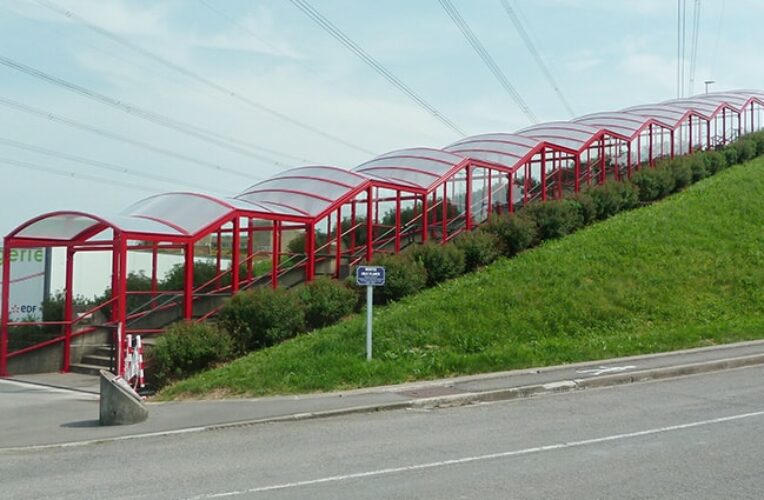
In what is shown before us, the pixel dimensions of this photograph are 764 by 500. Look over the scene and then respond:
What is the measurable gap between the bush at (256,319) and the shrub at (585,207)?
38.4 ft

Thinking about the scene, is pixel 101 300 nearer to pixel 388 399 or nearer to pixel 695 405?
pixel 388 399

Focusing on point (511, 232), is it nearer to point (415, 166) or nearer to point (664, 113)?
point (415, 166)

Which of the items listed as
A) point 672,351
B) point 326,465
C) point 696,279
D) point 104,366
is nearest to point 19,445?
point 326,465

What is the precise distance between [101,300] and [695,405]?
46.6 ft

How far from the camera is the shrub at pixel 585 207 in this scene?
2550cm

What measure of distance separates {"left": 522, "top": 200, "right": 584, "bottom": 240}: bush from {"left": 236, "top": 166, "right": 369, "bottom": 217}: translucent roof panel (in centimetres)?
521

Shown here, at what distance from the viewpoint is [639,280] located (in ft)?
65.4

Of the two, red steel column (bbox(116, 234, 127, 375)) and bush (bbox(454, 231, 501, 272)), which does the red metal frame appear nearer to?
red steel column (bbox(116, 234, 127, 375))

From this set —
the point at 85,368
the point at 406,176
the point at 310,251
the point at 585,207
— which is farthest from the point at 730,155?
the point at 85,368

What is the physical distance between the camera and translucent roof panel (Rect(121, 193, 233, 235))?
18109 mm

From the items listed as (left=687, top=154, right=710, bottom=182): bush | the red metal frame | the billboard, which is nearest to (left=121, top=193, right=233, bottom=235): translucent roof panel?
the red metal frame

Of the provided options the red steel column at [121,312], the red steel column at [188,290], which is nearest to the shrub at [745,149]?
the red steel column at [188,290]

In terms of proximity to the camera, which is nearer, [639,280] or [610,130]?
[639,280]

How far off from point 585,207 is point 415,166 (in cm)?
536
